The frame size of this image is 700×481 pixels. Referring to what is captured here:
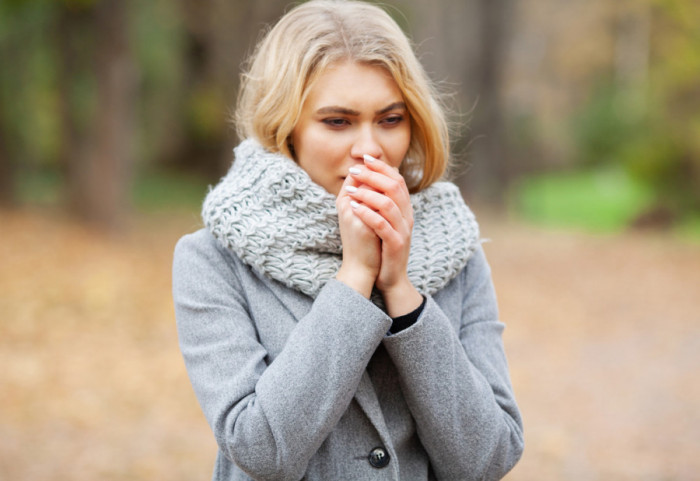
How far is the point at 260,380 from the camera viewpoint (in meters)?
1.72

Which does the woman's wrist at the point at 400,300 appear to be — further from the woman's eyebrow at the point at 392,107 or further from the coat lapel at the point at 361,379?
the woman's eyebrow at the point at 392,107

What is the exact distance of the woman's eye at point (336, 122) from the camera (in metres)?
1.91

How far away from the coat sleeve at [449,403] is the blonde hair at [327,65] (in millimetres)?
501

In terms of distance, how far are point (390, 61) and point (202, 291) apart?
2.40 ft

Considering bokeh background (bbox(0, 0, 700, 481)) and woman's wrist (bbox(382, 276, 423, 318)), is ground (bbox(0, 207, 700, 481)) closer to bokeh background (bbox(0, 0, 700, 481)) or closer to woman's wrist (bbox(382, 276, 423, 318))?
bokeh background (bbox(0, 0, 700, 481))

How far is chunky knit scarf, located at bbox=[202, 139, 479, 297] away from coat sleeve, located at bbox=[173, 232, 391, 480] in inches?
5.3

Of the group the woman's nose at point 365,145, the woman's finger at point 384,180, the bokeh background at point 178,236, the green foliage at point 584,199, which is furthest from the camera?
the green foliage at point 584,199

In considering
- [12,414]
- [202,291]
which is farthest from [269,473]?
[12,414]

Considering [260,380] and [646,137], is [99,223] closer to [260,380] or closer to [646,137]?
[260,380]

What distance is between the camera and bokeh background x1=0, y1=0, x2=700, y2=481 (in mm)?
5449

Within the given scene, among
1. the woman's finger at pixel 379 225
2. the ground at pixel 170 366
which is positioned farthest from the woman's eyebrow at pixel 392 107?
the ground at pixel 170 366

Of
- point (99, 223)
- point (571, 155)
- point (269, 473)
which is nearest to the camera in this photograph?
point (269, 473)

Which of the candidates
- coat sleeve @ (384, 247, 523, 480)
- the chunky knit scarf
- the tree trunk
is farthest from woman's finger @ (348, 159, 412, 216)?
the tree trunk

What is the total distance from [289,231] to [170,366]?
5162 millimetres
